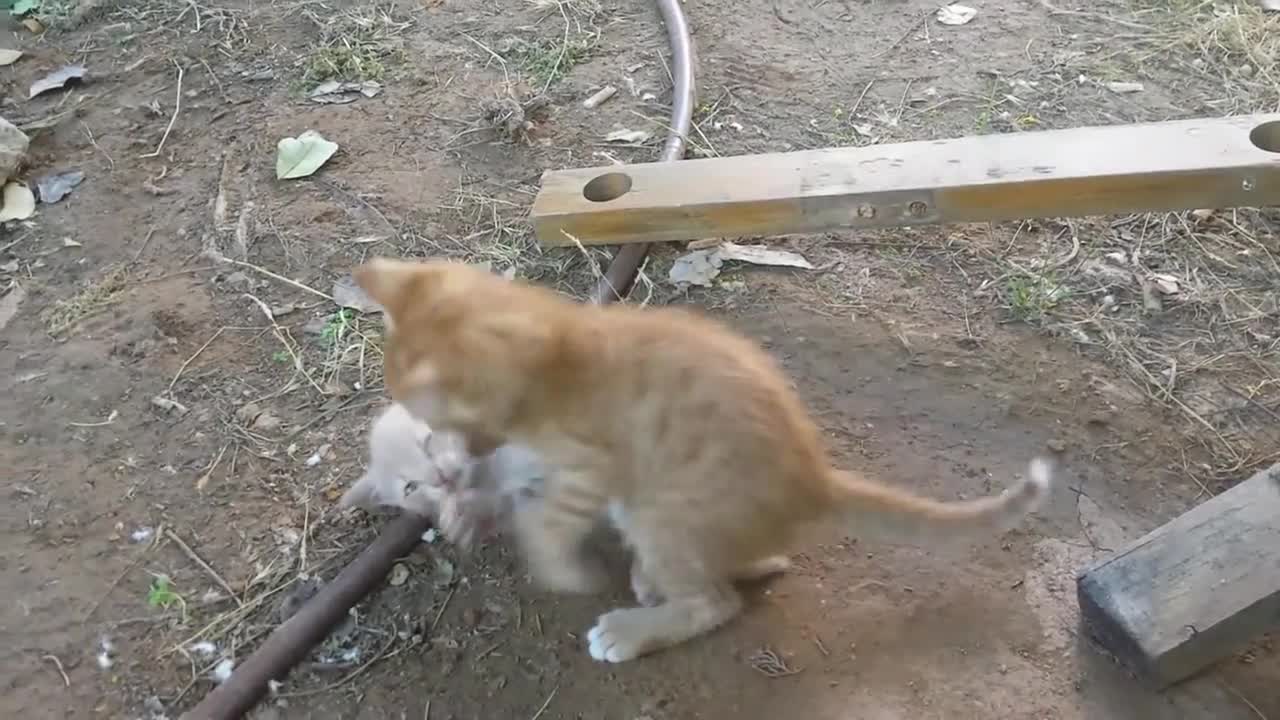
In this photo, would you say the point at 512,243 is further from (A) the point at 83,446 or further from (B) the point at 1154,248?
(B) the point at 1154,248

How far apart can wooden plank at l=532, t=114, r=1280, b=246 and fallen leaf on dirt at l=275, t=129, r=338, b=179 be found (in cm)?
104

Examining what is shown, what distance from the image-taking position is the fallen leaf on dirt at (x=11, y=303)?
3.24 m

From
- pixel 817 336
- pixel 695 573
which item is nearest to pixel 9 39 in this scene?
pixel 817 336

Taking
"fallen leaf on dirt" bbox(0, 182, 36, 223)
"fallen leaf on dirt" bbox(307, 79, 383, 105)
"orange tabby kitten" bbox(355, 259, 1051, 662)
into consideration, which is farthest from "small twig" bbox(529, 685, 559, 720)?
"fallen leaf on dirt" bbox(0, 182, 36, 223)

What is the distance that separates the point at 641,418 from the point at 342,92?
2533 mm

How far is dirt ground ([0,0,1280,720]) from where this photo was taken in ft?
7.39

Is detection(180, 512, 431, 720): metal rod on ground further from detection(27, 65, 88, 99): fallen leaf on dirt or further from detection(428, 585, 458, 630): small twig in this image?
detection(27, 65, 88, 99): fallen leaf on dirt

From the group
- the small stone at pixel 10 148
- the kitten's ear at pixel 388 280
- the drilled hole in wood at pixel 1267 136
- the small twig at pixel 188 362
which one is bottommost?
the small twig at pixel 188 362

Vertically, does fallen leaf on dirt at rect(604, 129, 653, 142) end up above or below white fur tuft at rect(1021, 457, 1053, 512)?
below

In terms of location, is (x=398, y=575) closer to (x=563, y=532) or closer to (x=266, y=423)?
(x=563, y=532)

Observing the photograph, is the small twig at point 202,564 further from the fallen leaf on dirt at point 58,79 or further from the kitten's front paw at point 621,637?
the fallen leaf on dirt at point 58,79

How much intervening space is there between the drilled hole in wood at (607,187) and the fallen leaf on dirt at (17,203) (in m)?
2.02

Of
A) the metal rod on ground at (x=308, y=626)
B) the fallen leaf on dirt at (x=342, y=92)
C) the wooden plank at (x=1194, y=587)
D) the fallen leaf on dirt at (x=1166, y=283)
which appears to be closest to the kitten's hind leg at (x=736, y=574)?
the metal rod on ground at (x=308, y=626)

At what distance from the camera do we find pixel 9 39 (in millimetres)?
4418
